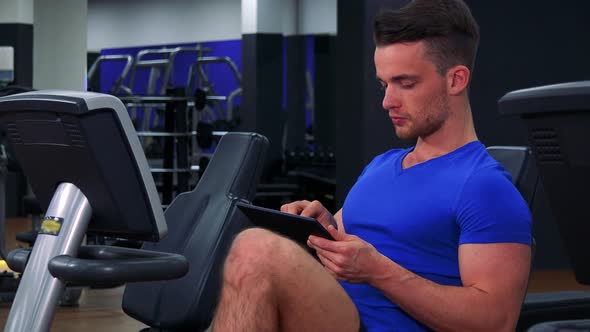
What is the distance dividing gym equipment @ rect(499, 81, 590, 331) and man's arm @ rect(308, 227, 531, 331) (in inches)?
11.3

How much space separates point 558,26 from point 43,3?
5.52 m

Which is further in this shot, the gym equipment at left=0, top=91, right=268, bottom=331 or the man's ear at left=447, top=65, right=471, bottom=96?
the gym equipment at left=0, top=91, right=268, bottom=331

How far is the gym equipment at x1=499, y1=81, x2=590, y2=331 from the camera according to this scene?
4.14 ft

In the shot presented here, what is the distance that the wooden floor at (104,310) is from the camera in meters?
4.38

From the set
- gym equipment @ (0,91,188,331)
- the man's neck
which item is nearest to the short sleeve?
the man's neck

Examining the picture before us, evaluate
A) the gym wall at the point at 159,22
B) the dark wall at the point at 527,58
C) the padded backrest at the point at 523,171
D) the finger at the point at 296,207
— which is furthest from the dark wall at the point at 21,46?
the finger at the point at 296,207

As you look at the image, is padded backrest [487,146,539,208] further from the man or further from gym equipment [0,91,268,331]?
gym equipment [0,91,268,331]

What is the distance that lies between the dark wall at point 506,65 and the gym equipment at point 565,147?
4.63 m

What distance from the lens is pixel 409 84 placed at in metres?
1.75

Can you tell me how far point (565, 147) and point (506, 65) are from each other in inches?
192

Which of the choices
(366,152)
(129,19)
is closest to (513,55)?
(366,152)

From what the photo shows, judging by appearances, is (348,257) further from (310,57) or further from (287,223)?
(310,57)

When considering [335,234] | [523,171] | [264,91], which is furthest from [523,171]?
[264,91]

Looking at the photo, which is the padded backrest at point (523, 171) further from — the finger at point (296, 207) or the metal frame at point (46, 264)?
the metal frame at point (46, 264)
